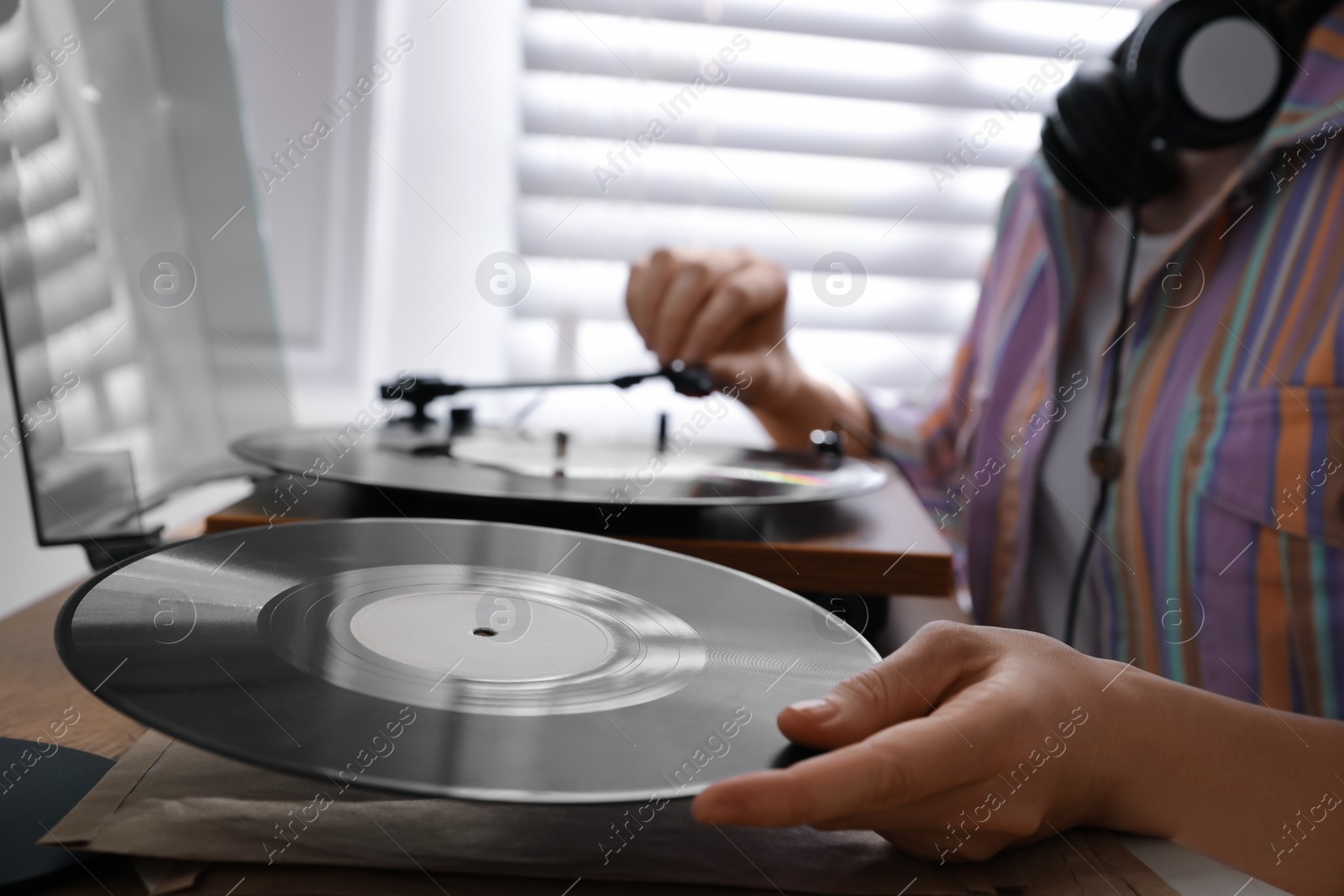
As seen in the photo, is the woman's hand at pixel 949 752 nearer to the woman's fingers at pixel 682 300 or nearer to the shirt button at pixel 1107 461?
the shirt button at pixel 1107 461

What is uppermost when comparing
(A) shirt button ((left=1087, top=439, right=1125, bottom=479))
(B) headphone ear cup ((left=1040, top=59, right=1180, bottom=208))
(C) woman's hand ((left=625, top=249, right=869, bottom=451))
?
(B) headphone ear cup ((left=1040, top=59, right=1180, bottom=208))

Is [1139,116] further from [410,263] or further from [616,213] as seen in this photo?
[410,263]

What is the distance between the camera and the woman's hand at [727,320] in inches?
42.8

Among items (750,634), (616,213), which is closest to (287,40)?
(616,213)

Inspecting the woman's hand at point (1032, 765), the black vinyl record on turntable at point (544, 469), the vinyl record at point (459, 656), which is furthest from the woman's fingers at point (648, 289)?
the woman's hand at point (1032, 765)

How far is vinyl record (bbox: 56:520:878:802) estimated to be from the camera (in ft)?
0.91

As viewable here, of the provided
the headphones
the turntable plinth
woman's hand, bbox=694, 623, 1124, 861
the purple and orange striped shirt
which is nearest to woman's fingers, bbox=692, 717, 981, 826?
woman's hand, bbox=694, 623, 1124, 861

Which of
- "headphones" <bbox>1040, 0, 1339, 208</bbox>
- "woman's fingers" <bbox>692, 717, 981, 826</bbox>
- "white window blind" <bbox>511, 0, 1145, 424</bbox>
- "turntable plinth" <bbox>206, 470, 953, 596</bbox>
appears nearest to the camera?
"woman's fingers" <bbox>692, 717, 981, 826</bbox>

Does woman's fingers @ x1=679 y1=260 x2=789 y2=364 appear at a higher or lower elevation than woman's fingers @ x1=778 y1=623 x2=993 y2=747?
higher

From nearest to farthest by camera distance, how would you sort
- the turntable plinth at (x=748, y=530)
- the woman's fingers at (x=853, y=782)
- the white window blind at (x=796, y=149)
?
1. the woman's fingers at (x=853, y=782)
2. the turntable plinth at (x=748, y=530)
3. the white window blind at (x=796, y=149)

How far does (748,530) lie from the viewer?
632mm

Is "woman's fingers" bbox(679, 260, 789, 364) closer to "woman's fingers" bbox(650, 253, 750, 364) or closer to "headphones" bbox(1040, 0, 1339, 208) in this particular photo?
"woman's fingers" bbox(650, 253, 750, 364)

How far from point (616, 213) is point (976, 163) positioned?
72cm

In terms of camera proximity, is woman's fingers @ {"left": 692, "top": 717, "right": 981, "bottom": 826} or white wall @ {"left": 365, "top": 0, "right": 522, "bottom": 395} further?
white wall @ {"left": 365, "top": 0, "right": 522, "bottom": 395}
